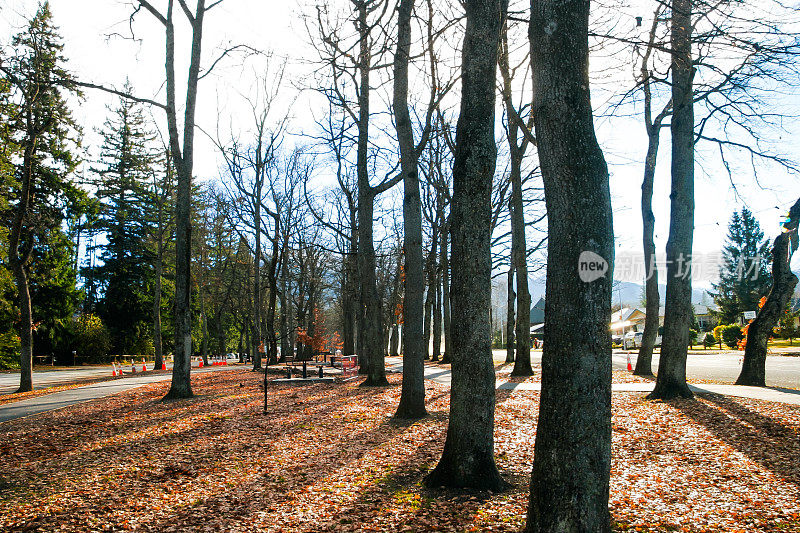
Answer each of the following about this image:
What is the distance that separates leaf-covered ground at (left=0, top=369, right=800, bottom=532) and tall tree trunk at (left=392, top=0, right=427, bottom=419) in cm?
60

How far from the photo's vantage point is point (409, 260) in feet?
32.9

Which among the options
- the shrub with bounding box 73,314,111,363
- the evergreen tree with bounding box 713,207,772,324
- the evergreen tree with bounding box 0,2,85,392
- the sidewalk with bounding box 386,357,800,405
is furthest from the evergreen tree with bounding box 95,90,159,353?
the evergreen tree with bounding box 713,207,772,324

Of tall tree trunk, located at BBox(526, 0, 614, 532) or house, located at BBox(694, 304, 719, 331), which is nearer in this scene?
tall tree trunk, located at BBox(526, 0, 614, 532)

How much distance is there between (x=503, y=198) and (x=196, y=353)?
43.1m

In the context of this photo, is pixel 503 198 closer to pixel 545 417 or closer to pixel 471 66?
pixel 471 66

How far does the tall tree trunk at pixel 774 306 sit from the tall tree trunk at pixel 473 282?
31.7 ft

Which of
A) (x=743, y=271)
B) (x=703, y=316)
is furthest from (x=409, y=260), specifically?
(x=703, y=316)

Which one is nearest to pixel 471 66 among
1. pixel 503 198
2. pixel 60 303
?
pixel 503 198

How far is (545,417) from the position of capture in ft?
11.1

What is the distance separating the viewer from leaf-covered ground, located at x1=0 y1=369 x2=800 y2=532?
4.52 m

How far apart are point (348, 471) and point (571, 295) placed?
3.89 metres

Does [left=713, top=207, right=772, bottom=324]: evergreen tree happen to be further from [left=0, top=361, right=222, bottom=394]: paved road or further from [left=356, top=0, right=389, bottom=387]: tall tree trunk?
[left=0, top=361, right=222, bottom=394]: paved road

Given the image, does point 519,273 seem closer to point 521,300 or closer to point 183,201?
point 521,300

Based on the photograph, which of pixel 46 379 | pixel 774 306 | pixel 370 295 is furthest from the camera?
pixel 46 379
